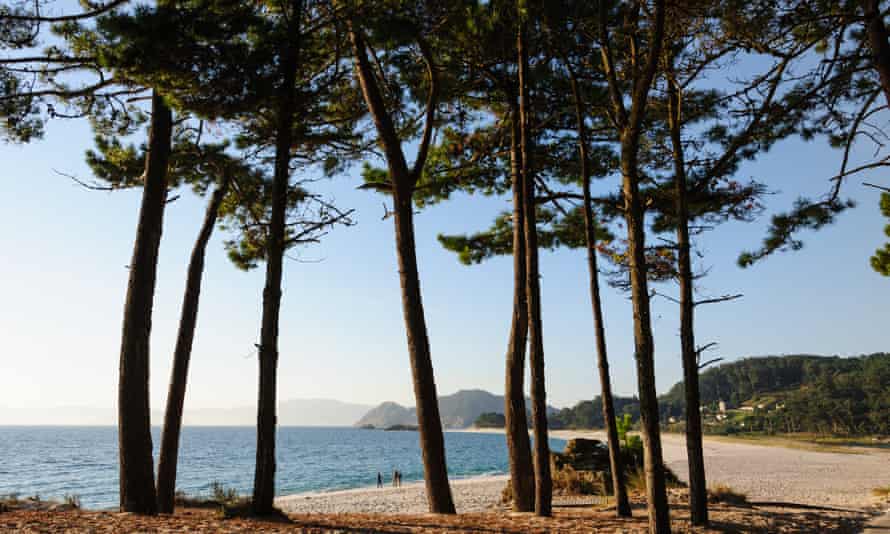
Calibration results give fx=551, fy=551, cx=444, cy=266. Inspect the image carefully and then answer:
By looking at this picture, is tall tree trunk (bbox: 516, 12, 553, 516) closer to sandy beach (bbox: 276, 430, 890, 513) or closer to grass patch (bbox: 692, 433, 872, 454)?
sandy beach (bbox: 276, 430, 890, 513)

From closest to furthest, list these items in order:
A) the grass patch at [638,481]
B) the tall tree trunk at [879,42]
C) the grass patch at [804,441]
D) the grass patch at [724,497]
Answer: the tall tree trunk at [879,42] → the grass patch at [724,497] → the grass patch at [638,481] → the grass patch at [804,441]

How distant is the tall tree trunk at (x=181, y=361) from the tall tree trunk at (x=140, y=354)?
2344 millimetres

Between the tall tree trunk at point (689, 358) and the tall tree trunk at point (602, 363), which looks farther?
the tall tree trunk at point (602, 363)

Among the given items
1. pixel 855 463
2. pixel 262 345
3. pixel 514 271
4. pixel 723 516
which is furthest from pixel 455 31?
pixel 855 463

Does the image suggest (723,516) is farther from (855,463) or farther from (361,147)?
(855,463)

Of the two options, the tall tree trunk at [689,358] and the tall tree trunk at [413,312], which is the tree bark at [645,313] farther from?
the tall tree trunk at [413,312]

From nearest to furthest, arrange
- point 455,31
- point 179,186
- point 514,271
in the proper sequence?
point 455,31 < point 514,271 < point 179,186

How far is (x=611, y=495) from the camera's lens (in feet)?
46.3

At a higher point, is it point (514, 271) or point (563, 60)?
point (563, 60)

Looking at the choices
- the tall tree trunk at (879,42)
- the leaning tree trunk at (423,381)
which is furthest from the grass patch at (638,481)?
the tall tree trunk at (879,42)

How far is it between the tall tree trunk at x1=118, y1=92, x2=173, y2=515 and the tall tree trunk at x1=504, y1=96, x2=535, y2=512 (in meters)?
5.09

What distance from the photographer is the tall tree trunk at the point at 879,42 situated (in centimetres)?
584

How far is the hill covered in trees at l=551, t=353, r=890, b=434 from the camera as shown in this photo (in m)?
68.6

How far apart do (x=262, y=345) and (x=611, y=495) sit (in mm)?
10935
